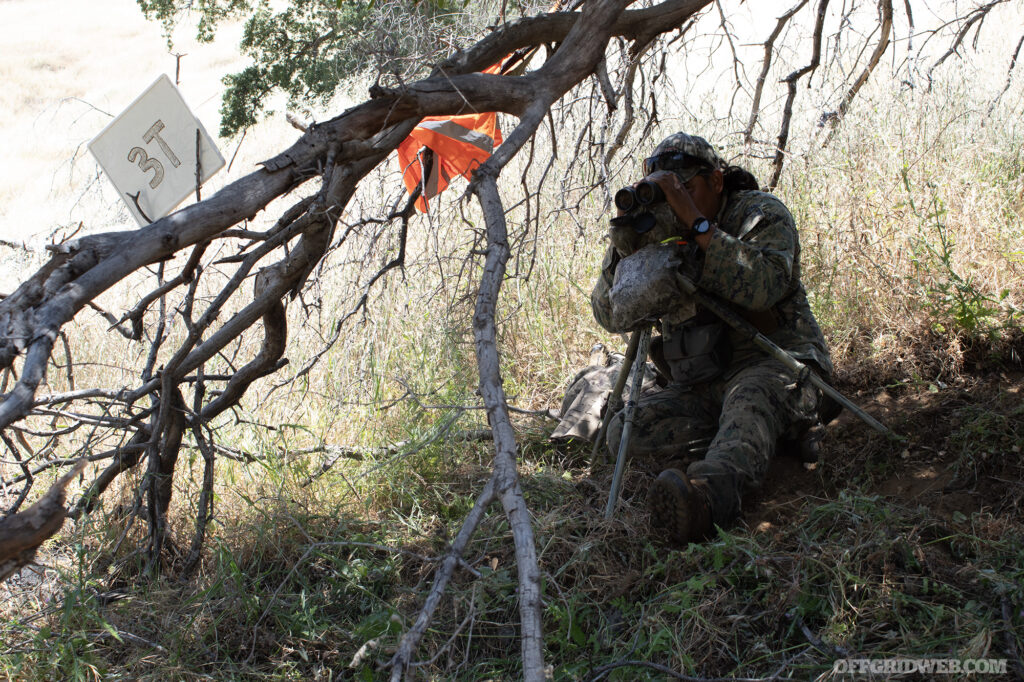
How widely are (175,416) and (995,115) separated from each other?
535cm

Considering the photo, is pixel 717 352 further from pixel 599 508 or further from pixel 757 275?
pixel 599 508

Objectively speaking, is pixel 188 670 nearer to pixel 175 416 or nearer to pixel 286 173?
pixel 175 416

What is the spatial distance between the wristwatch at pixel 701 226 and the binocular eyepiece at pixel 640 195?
18cm

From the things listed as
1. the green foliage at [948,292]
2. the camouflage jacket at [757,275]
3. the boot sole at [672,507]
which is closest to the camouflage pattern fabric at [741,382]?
the camouflage jacket at [757,275]

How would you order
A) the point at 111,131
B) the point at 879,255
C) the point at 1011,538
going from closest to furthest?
the point at 1011,538 → the point at 111,131 → the point at 879,255

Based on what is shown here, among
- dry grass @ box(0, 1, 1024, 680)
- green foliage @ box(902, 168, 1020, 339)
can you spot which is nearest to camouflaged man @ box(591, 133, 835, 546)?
dry grass @ box(0, 1, 1024, 680)

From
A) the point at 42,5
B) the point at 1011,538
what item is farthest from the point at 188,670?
the point at 42,5

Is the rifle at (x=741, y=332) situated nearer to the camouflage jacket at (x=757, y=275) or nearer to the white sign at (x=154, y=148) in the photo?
the camouflage jacket at (x=757, y=275)

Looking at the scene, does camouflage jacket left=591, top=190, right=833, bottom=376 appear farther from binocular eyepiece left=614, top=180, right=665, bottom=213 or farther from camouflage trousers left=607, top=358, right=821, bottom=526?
binocular eyepiece left=614, top=180, right=665, bottom=213

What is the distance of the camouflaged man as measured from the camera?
2828 mm

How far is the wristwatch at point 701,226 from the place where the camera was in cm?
301

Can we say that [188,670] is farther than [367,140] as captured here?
Yes

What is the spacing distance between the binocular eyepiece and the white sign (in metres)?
1.47

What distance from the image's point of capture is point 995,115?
5160 millimetres
